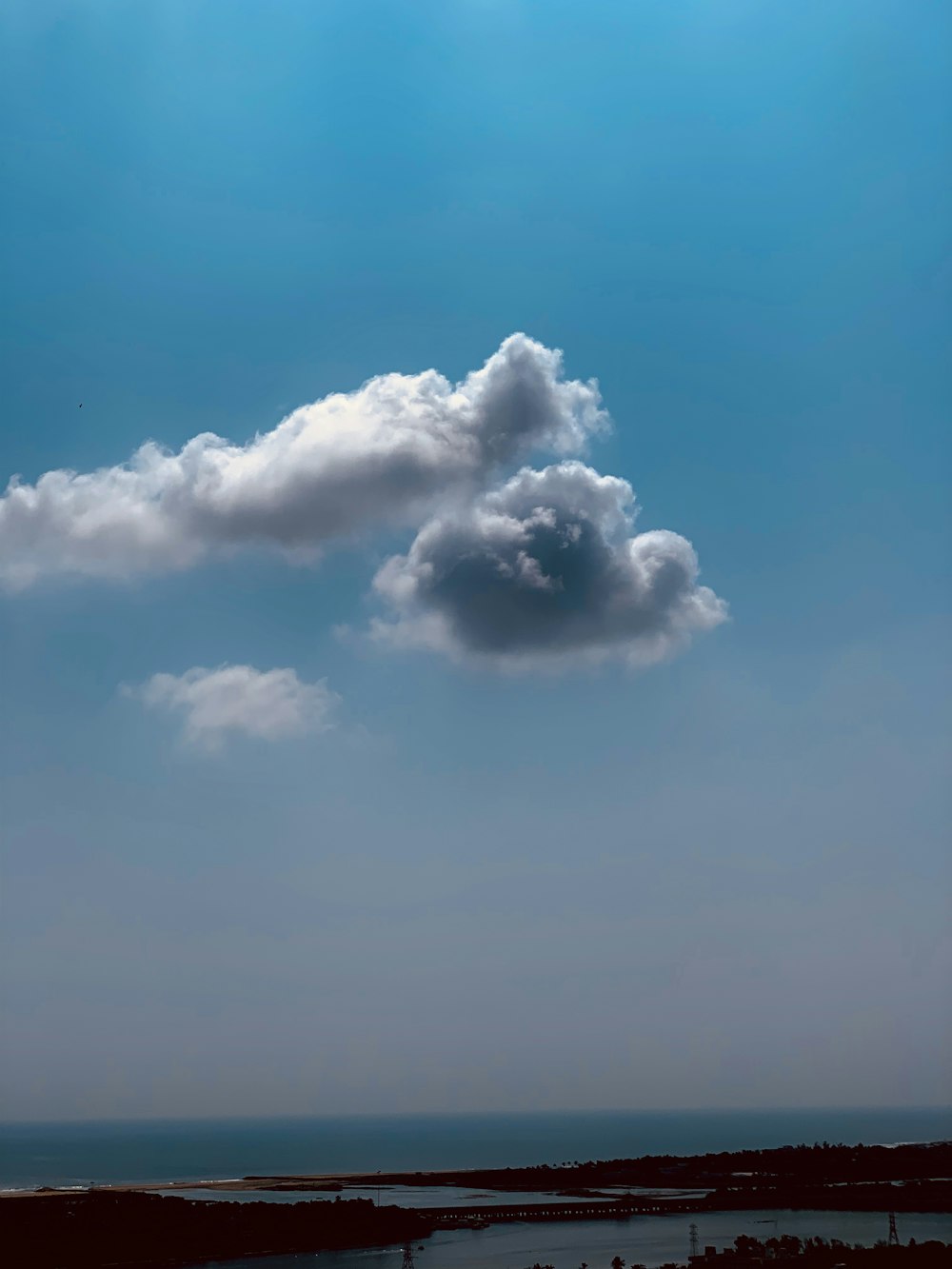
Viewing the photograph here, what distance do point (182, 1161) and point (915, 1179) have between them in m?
111

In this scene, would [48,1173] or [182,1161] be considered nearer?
[48,1173]

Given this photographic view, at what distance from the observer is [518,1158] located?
520 feet

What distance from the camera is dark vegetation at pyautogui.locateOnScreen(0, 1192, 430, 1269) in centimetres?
6112

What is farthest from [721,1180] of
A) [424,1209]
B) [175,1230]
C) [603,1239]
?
[175,1230]

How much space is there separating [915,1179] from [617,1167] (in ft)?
101

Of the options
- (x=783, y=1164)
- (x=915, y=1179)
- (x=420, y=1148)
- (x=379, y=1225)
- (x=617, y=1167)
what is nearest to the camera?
(x=379, y=1225)

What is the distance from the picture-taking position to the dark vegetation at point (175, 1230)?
201 ft

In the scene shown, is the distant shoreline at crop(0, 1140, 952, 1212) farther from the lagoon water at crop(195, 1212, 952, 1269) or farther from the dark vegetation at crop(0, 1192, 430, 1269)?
the dark vegetation at crop(0, 1192, 430, 1269)

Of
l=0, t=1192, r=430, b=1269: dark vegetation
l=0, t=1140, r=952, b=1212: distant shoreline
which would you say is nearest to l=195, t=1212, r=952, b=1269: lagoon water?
l=0, t=1192, r=430, b=1269: dark vegetation

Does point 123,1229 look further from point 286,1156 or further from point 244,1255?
point 286,1156

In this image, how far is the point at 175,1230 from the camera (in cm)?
6600

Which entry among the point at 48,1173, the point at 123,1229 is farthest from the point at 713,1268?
the point at 48,1173

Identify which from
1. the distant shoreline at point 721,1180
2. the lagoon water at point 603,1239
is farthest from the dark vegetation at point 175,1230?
the distant shoreline at point 721,1180

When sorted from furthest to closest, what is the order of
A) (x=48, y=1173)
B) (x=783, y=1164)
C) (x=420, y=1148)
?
(x=420, y=1148) < (x=48, y=1173) < (x=783, y=1164)
